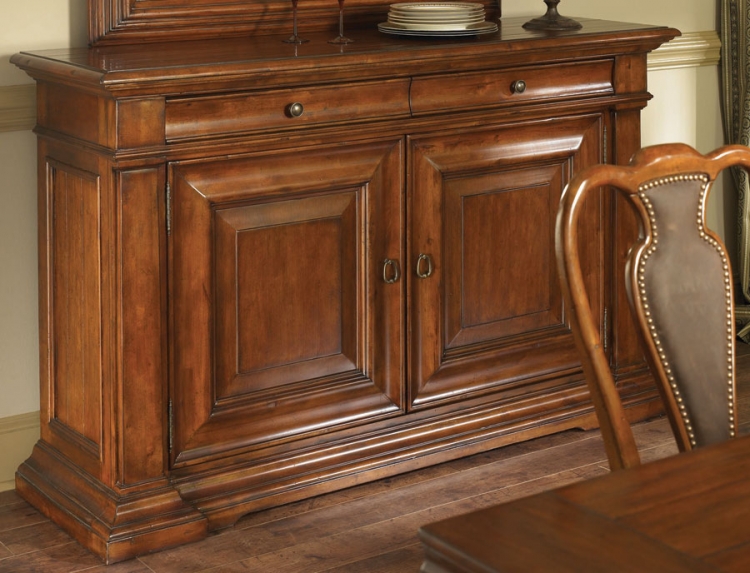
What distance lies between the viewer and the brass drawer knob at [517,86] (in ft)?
9.81

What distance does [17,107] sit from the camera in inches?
109

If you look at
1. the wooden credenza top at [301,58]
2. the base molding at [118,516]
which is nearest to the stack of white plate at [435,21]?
the wooden credenza top at [301,58]

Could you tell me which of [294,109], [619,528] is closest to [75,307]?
[294,109]

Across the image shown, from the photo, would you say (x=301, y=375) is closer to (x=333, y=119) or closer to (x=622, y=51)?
(x=333, y=119)

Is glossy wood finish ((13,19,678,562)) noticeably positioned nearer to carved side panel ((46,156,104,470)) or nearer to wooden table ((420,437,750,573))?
carved side panel ((46,156,104,470))

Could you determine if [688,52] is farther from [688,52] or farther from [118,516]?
[118,516]

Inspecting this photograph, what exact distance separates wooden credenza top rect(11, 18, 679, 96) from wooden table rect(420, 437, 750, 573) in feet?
4.81

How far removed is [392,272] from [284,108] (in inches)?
20.6

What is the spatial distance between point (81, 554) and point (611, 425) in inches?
56.0

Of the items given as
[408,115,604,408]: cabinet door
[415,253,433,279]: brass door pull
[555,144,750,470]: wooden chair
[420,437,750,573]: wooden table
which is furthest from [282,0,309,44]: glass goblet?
[420,437,750,573]: wooden table

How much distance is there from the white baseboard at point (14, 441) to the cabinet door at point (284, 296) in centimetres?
48

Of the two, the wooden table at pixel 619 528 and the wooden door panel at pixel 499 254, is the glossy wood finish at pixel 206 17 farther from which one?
the wooden table at pixel 619 528

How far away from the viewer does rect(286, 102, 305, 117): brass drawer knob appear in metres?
2.65

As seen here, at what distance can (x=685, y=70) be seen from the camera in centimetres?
406
